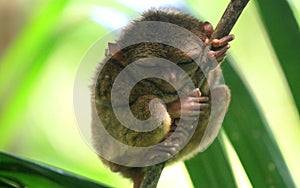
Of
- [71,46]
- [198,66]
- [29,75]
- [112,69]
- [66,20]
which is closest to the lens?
[198,66]

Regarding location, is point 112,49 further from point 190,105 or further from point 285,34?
point 285,34

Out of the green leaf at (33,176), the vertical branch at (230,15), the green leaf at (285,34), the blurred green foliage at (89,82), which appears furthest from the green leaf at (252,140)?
the green leaf at (33,176)

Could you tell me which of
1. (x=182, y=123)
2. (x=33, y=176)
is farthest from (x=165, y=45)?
(x=33, y=176)

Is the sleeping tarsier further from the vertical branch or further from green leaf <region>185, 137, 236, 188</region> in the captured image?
the vertical branch

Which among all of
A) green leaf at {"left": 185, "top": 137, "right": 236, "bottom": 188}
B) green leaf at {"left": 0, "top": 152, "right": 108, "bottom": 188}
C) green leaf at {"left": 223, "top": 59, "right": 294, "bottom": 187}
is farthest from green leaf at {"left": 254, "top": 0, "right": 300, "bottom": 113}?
green leaf at {"left": 0, "top": 152, "right": 108, "bottom": 188}

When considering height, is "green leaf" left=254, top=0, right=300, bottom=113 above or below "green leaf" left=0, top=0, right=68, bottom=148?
above

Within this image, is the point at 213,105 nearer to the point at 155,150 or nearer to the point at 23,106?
the point at 155,150

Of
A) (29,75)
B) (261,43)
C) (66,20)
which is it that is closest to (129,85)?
(29,75)
